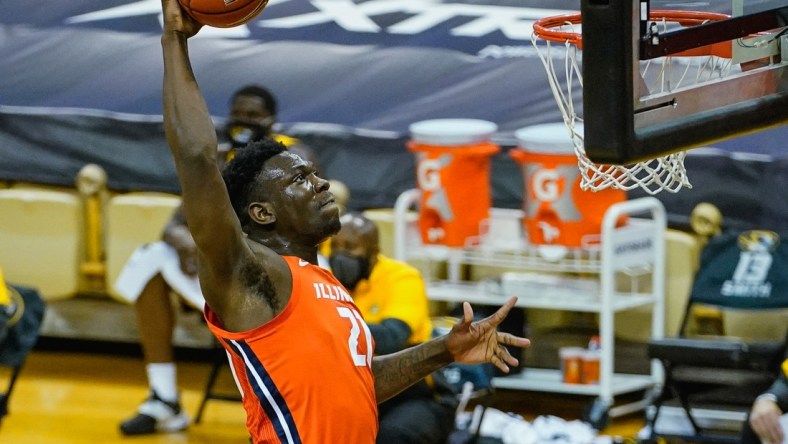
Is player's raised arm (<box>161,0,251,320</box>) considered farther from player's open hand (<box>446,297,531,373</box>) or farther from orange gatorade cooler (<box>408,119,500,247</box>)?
orange gatorade cooler (<box>408,119,500,247</box>)

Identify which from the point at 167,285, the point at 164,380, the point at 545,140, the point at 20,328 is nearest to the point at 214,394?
the point at 164,380

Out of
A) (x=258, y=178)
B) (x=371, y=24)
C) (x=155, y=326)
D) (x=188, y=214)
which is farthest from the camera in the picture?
(x=371, y=24)

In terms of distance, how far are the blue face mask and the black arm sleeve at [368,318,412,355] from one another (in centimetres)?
25

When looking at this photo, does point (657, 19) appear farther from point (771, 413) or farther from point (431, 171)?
point (431, 171)

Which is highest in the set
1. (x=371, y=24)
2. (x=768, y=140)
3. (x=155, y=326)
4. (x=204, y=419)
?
(x=371, y=24)

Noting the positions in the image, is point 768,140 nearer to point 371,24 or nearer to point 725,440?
point 725,440

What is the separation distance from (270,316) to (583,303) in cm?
346

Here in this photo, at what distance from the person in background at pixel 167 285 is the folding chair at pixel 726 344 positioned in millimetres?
1896

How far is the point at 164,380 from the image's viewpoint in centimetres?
699

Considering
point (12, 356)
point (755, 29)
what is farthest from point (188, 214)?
point (12, 356)

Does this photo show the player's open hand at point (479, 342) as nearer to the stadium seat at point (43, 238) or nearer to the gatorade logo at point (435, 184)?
the gatorade logo at point (435, 184)

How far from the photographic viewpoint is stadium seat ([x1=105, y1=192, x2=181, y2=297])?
7.63m

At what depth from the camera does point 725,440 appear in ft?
20.2

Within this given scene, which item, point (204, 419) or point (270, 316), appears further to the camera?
point (204, 419)
